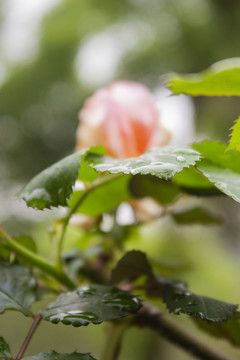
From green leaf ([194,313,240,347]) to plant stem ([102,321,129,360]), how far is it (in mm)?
41

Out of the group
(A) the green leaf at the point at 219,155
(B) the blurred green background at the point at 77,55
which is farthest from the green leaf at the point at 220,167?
(B) the blurred green background at the point at 77,55

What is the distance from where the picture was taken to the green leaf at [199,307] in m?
0.15

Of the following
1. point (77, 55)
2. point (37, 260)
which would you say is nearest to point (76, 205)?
point (37, 260)

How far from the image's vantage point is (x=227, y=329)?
0.60 feet

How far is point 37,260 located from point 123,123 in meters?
0.10

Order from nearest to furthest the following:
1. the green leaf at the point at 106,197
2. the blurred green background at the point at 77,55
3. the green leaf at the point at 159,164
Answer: the green leaf at the point at 159,164
the green leaf at the point at 106,197
the blurred green background at the point at 77,55

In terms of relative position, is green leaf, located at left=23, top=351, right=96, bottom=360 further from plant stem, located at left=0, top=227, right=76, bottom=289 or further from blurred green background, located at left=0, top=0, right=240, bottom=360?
blurred green background, located at left=0, top=0, right=240, bottom=360

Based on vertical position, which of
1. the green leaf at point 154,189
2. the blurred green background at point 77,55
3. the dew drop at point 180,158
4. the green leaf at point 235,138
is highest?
the blurred green background at point 77,55

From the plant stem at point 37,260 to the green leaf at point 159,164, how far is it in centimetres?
6

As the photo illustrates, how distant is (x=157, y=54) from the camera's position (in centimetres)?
261

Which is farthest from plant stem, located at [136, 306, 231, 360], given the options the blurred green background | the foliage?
the blurred green background

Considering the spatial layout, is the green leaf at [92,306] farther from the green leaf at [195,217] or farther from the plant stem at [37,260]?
the green leaf at [195,217]

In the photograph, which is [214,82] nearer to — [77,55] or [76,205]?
[76,205]

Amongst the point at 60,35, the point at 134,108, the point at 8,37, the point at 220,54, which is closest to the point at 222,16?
the point at 220,54
